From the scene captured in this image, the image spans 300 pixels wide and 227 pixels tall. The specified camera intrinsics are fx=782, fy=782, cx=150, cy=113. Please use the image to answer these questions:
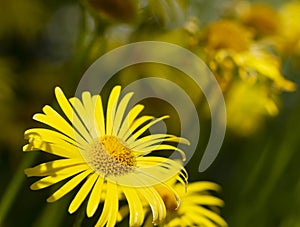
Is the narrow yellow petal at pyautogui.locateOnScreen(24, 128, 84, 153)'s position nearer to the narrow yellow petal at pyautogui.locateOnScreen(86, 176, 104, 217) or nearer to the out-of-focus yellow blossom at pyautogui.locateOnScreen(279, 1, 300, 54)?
the narrow yellow petal at pyautogui.locateOnScreen(86, 176, 104, 217)

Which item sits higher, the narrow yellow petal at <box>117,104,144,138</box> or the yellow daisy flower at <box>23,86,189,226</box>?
the narrow yellow petal at <box>117,104,144,138</box>

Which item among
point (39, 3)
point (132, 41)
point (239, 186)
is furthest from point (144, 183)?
point (39, 3)

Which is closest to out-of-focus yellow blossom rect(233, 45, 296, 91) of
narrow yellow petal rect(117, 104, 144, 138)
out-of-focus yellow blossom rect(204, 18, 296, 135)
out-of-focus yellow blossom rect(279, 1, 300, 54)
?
out-of-focus yellow blossom rect(204, 18, 296, 135)

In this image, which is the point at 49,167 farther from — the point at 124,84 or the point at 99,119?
the point at 124,84

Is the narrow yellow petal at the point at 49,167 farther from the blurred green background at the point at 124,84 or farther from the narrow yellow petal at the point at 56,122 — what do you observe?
the blurred green background at the point at 124,84

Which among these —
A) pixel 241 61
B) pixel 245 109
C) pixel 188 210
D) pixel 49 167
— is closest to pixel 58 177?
pixel 49 167

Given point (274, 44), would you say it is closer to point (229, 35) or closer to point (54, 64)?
point (229, 35)

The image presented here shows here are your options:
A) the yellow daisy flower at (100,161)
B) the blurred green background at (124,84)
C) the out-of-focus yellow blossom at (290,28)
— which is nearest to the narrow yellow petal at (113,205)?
the yellow daisy flower at (100,161)
